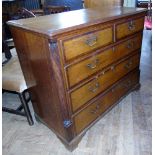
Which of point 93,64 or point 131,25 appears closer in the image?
point 93,64

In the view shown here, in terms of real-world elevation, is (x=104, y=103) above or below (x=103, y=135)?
above

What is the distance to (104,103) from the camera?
5.64 feet

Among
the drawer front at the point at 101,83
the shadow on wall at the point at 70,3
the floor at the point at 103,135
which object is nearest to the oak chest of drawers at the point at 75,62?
the drawer front at the point at 101,83

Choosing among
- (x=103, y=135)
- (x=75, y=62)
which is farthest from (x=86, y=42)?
(x=103, y=135)

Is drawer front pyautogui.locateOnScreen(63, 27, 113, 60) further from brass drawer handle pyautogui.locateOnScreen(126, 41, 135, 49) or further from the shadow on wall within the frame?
the shadow on wall

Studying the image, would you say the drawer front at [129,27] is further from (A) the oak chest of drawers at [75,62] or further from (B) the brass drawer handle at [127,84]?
(B) the brass drawer handle at [127,84]

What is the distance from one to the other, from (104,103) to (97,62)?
42 cm

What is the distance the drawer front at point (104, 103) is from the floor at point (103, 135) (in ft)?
0.52

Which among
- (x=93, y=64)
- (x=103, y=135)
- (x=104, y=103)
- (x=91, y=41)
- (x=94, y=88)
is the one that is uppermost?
(x=91, y=41)

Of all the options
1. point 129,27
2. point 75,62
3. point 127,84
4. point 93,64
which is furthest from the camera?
point 127,84

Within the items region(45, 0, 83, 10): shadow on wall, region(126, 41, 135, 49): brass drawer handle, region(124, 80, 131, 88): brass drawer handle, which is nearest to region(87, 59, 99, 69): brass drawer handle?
region(126, 41, 135, 49): brass drawer handle

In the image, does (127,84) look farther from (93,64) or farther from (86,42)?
(86,42)

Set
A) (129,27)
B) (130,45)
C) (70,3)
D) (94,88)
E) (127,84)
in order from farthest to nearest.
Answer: (70,3)
(127,84)
(130,45)
(129,27)
(94,88)

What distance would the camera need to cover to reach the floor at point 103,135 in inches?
61.7
